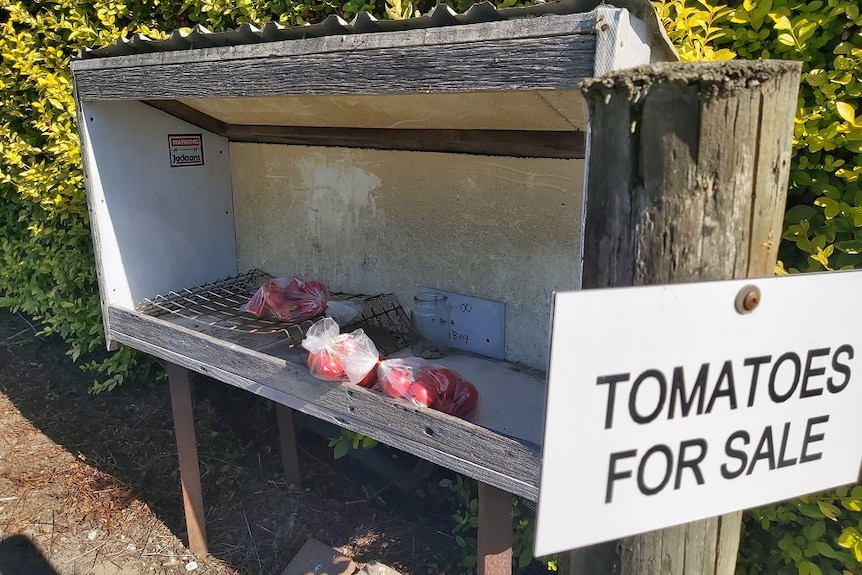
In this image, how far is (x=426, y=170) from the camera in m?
2.65

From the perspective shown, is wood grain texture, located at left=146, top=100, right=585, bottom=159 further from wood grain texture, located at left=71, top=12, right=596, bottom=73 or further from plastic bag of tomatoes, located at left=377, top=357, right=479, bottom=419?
plastic bag of tomatoes, located at left=377, top=357, right=479, bottom=419

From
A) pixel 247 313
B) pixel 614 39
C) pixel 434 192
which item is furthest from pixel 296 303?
pixel 614 39

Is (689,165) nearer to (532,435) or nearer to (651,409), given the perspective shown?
(651,409)

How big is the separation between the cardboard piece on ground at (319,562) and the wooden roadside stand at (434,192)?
1.83ft

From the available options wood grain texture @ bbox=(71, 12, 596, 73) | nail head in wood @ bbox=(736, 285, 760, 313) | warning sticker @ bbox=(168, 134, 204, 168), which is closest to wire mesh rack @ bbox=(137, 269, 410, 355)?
warning sticker @ bbox=(168, 134, 204, 168)

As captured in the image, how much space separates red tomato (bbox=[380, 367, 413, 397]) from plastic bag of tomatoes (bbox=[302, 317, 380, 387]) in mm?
87

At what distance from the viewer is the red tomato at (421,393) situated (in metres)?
1.93

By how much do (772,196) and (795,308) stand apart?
158 millimetres

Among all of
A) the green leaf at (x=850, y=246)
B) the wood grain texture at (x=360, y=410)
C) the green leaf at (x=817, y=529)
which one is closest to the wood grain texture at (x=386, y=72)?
the wood grain texture at (x=360, y=410)

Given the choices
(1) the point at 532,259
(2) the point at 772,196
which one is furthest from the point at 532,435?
(2) the point at 772,196

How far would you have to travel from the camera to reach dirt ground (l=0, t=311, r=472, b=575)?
11.4 feet

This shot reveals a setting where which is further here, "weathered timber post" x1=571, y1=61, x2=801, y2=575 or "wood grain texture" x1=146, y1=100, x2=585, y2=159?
"wood grain texture" x1=146, y1=100, x2=585, y2=159

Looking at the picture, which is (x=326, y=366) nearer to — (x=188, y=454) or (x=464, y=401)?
(x=464, y=401)

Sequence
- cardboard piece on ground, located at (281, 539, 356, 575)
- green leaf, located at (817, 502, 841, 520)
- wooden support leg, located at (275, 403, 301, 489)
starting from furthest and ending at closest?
1. wooden support leg, located at (275, 403, 301, 489)
2. cardboard piece on ground, located at (281, 539, 356, 575)
3. green leaf, located at (817, 502, 841, 520)
